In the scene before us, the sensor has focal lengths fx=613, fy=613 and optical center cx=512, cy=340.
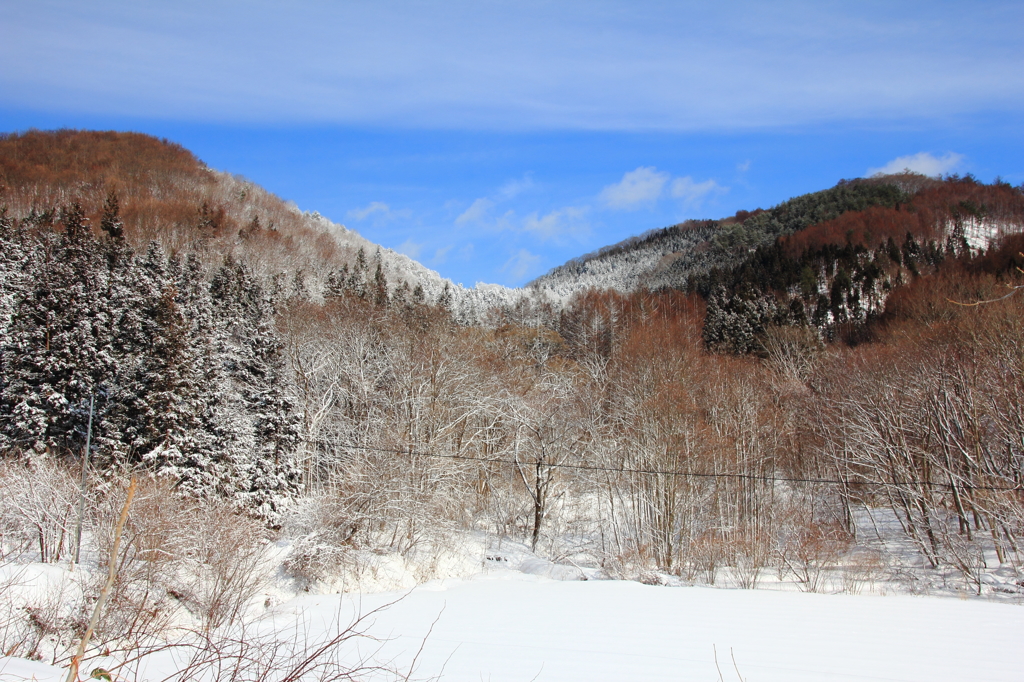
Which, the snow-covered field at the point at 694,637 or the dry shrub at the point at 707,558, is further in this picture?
the dry shrub at the point at 707,558

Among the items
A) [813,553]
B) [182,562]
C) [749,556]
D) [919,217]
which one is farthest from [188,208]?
[919,217]

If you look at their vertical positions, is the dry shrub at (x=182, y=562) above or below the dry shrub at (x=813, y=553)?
above

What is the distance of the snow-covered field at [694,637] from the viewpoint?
918cm

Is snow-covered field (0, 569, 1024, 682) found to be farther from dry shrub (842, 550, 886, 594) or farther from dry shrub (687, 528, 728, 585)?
dry shrub (687, 528, 728, 585)

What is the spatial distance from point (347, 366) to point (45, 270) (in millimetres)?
19347

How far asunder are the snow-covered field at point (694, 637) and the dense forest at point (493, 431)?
541 cm

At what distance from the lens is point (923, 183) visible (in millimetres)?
122688

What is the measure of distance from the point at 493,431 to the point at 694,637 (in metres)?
23.6

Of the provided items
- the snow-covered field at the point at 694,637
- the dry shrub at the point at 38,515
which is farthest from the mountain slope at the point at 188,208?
the snow-covered field at the point at 694,637

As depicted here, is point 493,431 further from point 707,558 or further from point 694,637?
point 694,637

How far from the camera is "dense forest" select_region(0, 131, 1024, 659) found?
22.0m

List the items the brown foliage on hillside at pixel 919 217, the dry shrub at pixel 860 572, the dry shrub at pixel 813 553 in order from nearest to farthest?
the dry shrub at pixel 860 572
the dry shrub at pixel 813 553
the brown foliage on hillside at pixel 919 217

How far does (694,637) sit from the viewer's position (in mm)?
11414

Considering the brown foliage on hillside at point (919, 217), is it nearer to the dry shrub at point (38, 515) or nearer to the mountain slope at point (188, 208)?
the mountain slope at point (188, 208)
